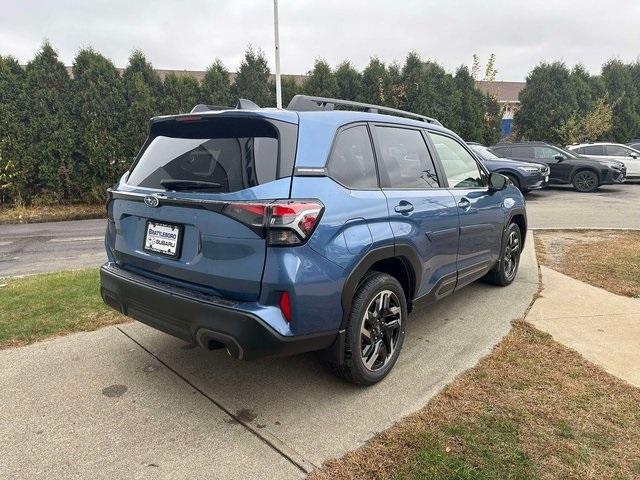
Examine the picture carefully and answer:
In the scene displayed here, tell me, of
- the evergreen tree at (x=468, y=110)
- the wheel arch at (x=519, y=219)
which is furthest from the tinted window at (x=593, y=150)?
the wheel arch at (x=519, y=219)

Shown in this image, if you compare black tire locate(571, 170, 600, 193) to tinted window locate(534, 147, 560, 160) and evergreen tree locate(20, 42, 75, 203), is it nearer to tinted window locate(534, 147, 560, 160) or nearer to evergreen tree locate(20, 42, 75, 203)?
tinted window locate(534, 147, 560, 160)

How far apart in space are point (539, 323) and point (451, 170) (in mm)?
1574

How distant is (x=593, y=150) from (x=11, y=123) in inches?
753

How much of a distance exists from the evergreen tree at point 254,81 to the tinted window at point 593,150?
38.2ft

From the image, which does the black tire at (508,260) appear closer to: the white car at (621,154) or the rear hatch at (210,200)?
the rear hatch at (210,200)

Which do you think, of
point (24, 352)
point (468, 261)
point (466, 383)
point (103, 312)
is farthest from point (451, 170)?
point (24, 352)

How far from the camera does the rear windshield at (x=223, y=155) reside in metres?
2.58

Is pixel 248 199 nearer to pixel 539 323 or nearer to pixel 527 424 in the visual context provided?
pixel 527 424

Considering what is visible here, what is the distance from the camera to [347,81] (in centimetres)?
1856

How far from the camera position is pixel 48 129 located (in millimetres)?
13484

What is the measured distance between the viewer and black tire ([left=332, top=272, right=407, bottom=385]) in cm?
289

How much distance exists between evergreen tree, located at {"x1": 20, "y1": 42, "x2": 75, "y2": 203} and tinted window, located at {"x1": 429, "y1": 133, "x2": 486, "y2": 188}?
499 inches

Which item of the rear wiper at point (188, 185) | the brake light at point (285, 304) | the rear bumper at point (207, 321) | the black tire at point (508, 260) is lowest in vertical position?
the black tire at point (508, 260)

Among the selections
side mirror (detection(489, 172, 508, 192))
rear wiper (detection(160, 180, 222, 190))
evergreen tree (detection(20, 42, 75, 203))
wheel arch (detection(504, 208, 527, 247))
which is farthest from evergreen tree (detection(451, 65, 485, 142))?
rear wiper (detection(160, 180, 222, 190))
